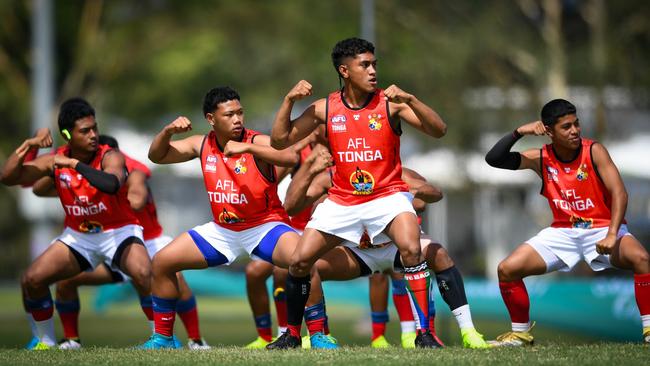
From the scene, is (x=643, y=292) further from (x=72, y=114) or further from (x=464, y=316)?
(x=72, y=114)

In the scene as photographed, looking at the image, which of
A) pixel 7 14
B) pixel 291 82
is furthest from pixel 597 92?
pixel 7 14

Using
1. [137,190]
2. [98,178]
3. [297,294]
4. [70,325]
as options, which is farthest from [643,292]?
[70,325]

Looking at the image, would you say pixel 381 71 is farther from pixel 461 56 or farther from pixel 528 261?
pixel 528 261

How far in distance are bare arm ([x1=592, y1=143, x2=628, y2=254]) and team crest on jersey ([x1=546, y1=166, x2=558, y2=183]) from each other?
1.40 ft

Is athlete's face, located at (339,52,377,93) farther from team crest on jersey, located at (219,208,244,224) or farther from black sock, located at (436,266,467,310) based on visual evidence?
black sock, located at (436,266,467,310)

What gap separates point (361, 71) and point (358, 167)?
94cm

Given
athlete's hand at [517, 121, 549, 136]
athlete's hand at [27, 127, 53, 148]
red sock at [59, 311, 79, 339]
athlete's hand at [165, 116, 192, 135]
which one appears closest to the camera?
athlete's hand at [165, 116, 192, 135]

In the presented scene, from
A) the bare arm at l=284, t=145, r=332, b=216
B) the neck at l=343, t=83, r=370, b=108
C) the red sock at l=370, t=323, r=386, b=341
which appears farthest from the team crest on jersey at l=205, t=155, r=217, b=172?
the red sock at l=370, t=323, r=386, b=341

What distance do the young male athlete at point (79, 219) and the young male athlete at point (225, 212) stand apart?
789 mm

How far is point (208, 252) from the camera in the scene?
1120 cm

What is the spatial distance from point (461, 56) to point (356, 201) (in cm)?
1876

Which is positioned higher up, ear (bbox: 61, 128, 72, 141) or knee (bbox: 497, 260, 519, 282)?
ear (bbox: 61, 128, 72, 141)

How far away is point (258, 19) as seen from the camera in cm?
4394

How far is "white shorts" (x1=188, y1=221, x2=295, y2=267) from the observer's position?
36.7ft
